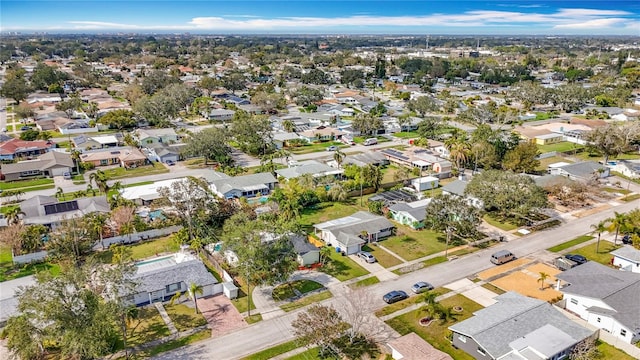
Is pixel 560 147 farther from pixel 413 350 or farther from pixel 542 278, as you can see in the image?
pixel 413 350

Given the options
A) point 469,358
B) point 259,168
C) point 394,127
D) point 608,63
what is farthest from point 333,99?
point 608,63

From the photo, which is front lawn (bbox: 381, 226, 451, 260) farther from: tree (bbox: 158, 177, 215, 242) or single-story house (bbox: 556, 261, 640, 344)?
tree (bbox: 158, 177, 215, 242)

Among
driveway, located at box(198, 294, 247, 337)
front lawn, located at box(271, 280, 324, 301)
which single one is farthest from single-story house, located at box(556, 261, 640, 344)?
driveway, located at box(198, 294, 247, 337)

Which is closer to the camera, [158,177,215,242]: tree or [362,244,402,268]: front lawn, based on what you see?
[362,244,402,268]: front lawn

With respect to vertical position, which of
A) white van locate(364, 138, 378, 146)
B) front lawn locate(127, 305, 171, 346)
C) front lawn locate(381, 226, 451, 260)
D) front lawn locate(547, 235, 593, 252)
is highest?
white van locate(364, 138, 378, 146)

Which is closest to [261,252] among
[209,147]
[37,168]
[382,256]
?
[382,256]

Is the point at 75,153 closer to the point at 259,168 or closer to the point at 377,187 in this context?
the point at 259,168
